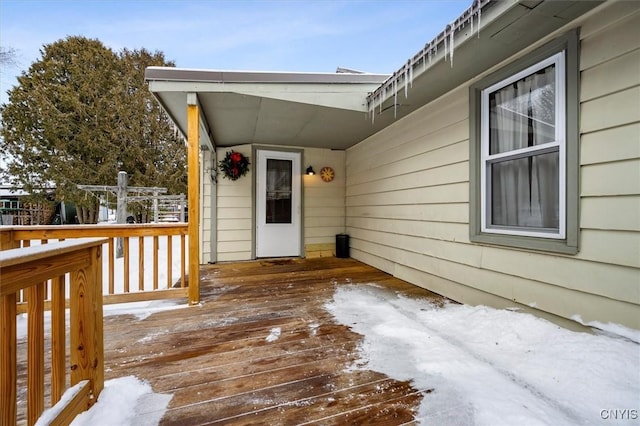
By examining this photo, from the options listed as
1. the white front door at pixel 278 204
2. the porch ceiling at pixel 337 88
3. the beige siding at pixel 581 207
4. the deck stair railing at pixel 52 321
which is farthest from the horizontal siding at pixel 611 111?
the white front door at pixel 278 204

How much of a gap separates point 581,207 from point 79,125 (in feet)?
40.7

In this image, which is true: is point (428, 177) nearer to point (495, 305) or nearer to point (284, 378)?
point (495, 305)

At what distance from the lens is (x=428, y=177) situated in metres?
3.30

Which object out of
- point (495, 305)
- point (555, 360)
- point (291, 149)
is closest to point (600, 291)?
point (555, 360)

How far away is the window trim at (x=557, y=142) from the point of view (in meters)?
1.87

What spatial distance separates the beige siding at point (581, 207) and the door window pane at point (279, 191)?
6.36 feet

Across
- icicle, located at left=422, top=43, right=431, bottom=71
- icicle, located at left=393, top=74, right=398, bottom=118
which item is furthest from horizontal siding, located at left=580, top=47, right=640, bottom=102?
icicle, located at left=393, top=74, right=398, bottom=118

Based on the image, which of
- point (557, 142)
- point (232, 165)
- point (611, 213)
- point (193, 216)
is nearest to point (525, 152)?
point (557, 142)

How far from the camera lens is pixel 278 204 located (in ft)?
17.4

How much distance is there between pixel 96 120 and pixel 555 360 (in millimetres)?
12386

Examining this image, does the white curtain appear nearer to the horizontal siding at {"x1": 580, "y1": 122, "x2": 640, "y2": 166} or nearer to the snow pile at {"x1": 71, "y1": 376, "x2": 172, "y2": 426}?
the horizontal siding at {"x1": 580, "y1": 122, "x2": 640, "y2": 166}

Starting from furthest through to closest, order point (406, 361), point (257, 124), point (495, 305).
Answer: point (257, 124), point (495, 305), point (406, 361)

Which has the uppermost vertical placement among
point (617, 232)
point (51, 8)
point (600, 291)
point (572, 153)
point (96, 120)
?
point (51, 8)

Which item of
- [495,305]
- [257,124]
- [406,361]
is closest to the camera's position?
[406,361]
